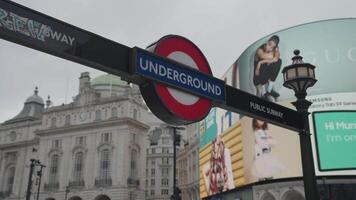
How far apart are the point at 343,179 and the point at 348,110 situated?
17.4 feet

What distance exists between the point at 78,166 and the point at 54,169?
5373 mm

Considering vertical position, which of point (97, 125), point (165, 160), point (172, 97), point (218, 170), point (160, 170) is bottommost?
point (172, 97)

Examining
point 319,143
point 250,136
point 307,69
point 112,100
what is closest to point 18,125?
point 112,100

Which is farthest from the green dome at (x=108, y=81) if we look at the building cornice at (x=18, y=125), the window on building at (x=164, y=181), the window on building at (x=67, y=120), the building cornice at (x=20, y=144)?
the window on building at (x=164, y=181)

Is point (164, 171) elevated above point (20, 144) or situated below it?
below

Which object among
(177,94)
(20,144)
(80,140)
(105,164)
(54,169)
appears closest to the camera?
(177,94)

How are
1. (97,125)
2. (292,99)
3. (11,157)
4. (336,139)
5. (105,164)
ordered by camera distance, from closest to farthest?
(336,139)
(292,99)
(105,164)
(97,125)
(11,157)

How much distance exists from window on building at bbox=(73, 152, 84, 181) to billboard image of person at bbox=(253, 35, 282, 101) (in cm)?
4704

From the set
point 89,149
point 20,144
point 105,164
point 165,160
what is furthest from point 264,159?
point 165,160

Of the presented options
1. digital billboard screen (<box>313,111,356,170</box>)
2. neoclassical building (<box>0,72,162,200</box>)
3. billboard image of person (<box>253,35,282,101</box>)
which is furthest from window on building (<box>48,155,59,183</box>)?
digital billboard screen (<box>313,111,356,170</box>)

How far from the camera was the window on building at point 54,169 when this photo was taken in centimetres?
7869

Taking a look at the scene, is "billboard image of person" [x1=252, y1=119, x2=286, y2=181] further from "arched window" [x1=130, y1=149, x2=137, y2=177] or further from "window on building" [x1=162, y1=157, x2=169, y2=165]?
"window on building" [x1=162, y1=157, x2=169, y2=165]

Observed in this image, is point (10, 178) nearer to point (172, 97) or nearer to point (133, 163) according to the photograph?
point (133, 163)

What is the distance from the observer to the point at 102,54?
5.08 meters
